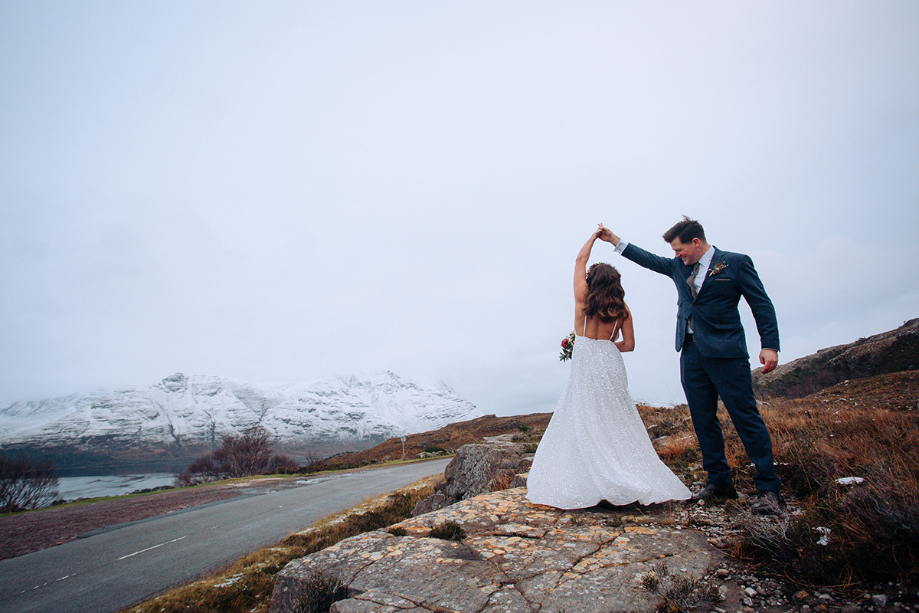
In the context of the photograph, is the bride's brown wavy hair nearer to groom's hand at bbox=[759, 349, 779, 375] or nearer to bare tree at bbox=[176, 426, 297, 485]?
groom's hand at bbox=[759, 349, 779, 375]

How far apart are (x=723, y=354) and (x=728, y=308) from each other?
48cm

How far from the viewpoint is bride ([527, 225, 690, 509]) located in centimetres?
385

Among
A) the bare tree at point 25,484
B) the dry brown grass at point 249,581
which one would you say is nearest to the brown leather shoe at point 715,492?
the dry brown grass at point 249,581

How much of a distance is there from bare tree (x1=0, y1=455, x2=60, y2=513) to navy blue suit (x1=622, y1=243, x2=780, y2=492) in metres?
45.2

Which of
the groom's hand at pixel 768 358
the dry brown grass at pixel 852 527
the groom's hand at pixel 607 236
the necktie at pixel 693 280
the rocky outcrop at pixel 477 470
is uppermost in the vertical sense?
the groom's hand at pixel 607 236

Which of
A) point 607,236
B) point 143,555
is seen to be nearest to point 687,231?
point 607,236

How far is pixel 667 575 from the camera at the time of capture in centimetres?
225

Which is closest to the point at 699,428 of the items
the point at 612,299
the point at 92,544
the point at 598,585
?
the point at 612,299

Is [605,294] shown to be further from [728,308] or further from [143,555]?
[143,555]

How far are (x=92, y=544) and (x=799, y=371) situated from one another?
4002cm

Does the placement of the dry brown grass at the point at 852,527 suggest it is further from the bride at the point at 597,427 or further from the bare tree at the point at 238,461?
the bare tree at the point at 238,461

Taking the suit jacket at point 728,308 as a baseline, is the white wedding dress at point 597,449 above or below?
below

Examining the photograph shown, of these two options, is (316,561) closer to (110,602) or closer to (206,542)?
(110,602)

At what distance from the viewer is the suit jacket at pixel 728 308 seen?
3.59m
